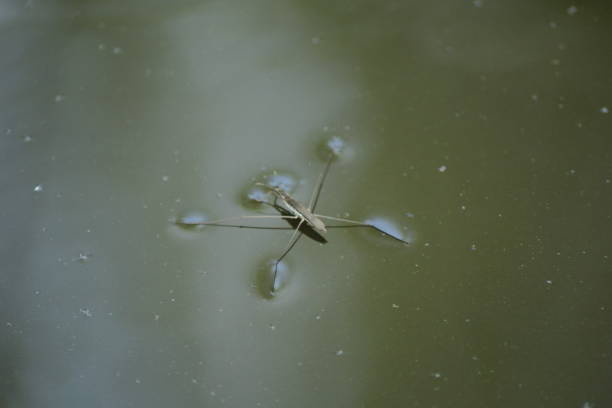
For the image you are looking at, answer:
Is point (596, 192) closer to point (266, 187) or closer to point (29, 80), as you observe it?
point (266, 187)

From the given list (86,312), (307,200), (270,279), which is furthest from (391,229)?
(86,312)

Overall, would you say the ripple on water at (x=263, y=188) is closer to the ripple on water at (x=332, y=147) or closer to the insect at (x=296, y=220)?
the insect at (x=296, y=220)

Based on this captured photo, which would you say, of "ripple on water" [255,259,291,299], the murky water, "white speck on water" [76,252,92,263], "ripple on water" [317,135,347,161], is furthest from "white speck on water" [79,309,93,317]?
"ripple on water" [317,135,347,161]

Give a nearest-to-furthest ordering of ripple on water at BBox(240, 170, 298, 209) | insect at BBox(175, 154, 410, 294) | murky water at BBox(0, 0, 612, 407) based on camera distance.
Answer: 1. murky water at BBox(0, 0, 612, 407)
2. insect at BBox(175, 154, 410, 294)
3. ripple on water at BBox(240, 170, 298, 209)

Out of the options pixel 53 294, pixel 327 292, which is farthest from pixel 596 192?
pixel 53 294

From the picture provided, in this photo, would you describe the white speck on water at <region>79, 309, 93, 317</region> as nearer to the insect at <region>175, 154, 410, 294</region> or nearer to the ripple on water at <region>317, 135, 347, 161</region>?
the insect at <region>175, 154, 410, 294</region>

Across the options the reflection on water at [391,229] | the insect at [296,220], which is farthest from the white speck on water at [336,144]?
the reflection on water at [391,229]

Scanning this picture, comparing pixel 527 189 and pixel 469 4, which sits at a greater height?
pixel 469 4
